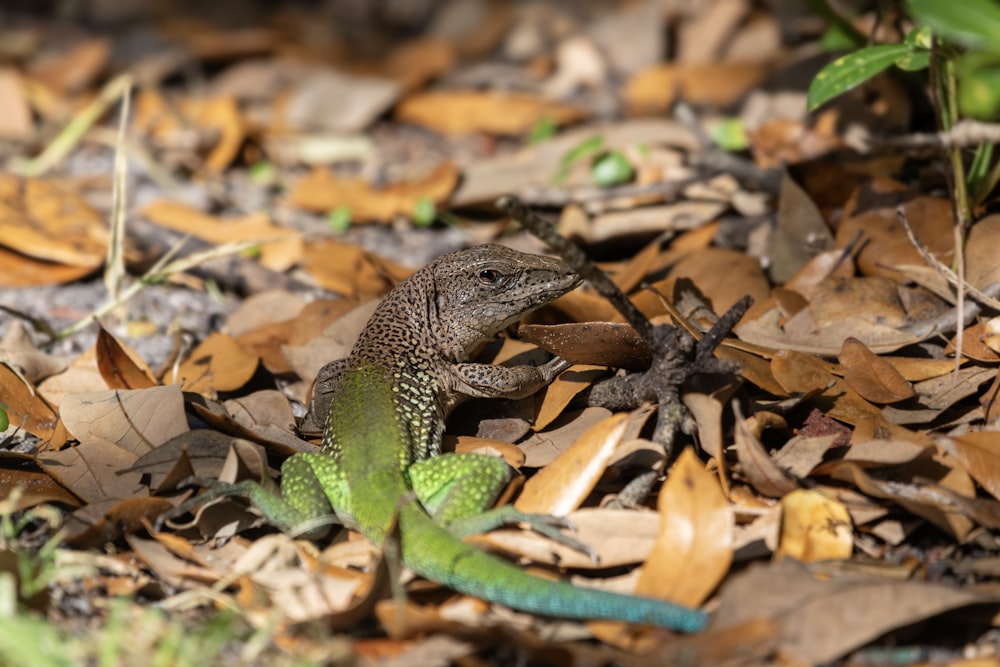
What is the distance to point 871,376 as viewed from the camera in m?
3.71

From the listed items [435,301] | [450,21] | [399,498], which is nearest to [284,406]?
[435,301]

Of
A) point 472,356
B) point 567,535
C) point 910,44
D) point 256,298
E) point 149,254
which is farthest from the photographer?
point 149,254

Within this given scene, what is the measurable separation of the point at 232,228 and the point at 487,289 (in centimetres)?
243

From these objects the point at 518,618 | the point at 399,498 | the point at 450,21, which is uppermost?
the point at 450,21

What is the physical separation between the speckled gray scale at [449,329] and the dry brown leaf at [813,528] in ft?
3.87

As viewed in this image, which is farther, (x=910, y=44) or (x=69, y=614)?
(x=910, y=44)

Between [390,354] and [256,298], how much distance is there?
Result: 4.41 feet

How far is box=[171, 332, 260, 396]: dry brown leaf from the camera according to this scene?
428cm

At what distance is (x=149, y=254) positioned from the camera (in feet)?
18.7

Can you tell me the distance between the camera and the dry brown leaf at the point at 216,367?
14.0 ft

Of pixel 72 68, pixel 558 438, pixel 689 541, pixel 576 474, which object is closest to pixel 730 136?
pixel 558 438

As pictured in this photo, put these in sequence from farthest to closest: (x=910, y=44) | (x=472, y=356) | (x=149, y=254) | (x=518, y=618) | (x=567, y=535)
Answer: (x=149, y=254), (x=472, y=356), (x=910, y=44), (x=567, y=535), (x=518, y=618)

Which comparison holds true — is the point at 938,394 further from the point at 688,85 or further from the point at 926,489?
the point at 688,85

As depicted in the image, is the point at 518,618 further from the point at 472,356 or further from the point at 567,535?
the point at 472,356
